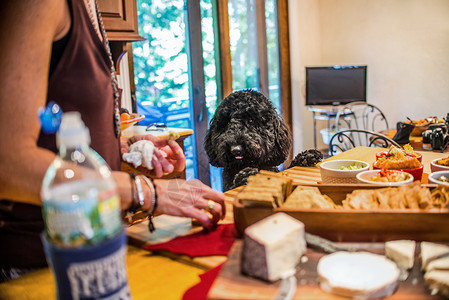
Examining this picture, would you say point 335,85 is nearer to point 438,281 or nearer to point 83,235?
point 438,281

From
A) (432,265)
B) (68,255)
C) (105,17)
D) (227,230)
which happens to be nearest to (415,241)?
(432,265)

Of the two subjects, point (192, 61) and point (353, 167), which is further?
point (192, 61)

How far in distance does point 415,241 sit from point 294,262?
0.25m

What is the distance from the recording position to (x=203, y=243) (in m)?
0.90

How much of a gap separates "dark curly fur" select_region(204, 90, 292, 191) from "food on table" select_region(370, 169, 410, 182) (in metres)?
0.52

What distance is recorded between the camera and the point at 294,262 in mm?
691

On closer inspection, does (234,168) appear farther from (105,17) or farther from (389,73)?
(389,73)

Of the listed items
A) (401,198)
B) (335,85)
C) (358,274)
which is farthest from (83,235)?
(335,85)

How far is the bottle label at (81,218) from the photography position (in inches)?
19.1

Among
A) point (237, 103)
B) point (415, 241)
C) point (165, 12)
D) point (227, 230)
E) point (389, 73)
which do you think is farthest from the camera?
point (389, 73)

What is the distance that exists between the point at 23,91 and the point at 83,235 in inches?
12.4

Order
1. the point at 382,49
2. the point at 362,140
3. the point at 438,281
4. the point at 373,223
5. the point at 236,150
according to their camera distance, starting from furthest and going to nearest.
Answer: the point at 362,140 → the point at 382,49 → the point at 236,150 → the point at 373,223 → the point at 438,281

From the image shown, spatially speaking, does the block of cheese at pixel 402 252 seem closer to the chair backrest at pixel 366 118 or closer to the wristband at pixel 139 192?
the wristband at pixel 139 192

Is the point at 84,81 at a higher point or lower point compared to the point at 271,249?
higher
